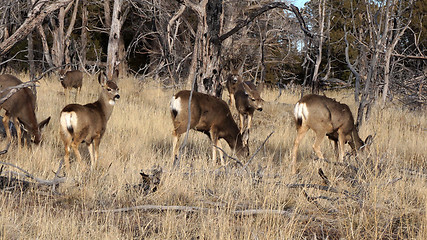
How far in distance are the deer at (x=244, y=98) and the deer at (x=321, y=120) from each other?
5.02ft

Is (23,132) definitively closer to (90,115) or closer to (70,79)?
(90,115)

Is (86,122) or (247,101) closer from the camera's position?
(86,122)

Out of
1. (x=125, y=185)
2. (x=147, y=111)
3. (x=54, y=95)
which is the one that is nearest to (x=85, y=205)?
(x=125, y=185)

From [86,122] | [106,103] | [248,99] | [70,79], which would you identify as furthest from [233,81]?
[86,122]

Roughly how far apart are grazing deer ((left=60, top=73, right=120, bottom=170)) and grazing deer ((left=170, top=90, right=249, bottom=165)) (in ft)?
3.26

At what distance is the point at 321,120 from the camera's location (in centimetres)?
730

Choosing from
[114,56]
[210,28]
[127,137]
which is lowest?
[127,137]

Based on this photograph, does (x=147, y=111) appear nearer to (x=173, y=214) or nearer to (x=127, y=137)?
(x=127, y=137)

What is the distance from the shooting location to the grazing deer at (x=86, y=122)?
6422 mm

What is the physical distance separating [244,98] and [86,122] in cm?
506

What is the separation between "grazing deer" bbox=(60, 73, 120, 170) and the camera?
253 inches

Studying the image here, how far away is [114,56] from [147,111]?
4.78ft

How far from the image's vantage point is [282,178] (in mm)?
5824

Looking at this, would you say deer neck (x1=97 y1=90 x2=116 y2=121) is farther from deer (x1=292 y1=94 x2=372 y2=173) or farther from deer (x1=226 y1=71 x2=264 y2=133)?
deer (x1=292 y1=94 x2=372 y2=173)
